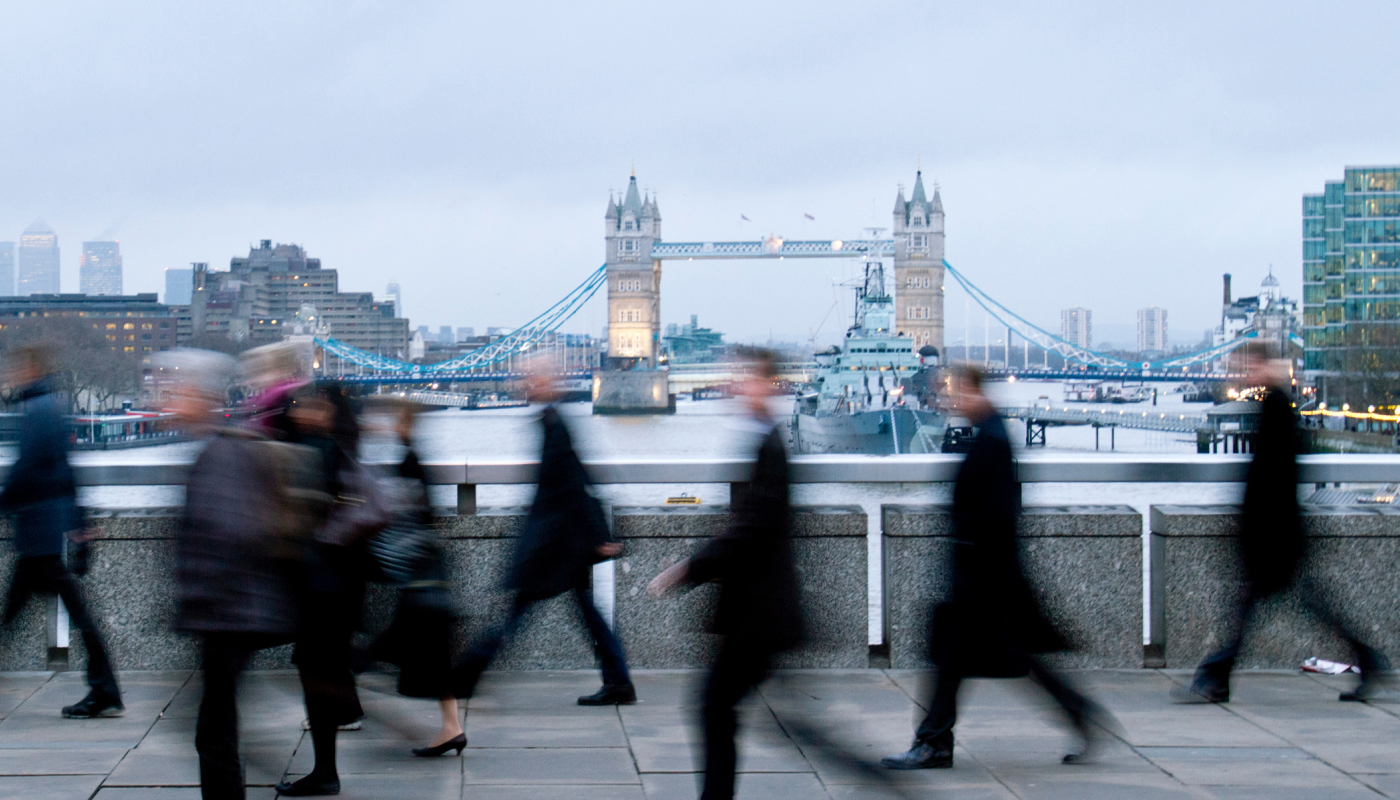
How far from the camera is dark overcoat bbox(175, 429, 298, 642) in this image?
2967 millimetres

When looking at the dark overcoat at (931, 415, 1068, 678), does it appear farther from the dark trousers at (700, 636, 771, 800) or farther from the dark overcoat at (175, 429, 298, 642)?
the dark overcoat at (175, 429, 298, 642)

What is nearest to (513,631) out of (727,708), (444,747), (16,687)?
Answer: (444,747)

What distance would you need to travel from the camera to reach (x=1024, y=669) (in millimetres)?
3838

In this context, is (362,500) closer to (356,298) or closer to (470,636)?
(470,636)

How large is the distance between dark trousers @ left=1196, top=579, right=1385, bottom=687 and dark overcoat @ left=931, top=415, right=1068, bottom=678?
0.88m

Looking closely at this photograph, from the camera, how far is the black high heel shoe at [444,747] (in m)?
4.01

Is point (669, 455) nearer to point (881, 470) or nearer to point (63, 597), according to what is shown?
point (881, 470)

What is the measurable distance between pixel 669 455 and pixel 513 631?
526 cm

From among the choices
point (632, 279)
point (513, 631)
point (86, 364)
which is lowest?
point (513, 631)

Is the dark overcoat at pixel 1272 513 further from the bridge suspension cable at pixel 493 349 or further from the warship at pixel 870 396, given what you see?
the bridge suspension cable at pixel 493 349

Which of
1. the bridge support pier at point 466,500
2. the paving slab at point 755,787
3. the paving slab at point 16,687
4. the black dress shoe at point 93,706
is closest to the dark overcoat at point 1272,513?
the paving slab at point 755,787

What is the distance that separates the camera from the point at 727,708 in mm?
3197

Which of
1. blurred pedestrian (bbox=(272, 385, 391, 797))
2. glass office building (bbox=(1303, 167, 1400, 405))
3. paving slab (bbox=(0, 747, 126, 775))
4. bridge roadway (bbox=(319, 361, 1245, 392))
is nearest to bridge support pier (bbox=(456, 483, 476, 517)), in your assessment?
blurred pedestrian (bbox=(272, 385, 391, 797))

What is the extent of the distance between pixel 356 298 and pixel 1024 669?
6368 inches
